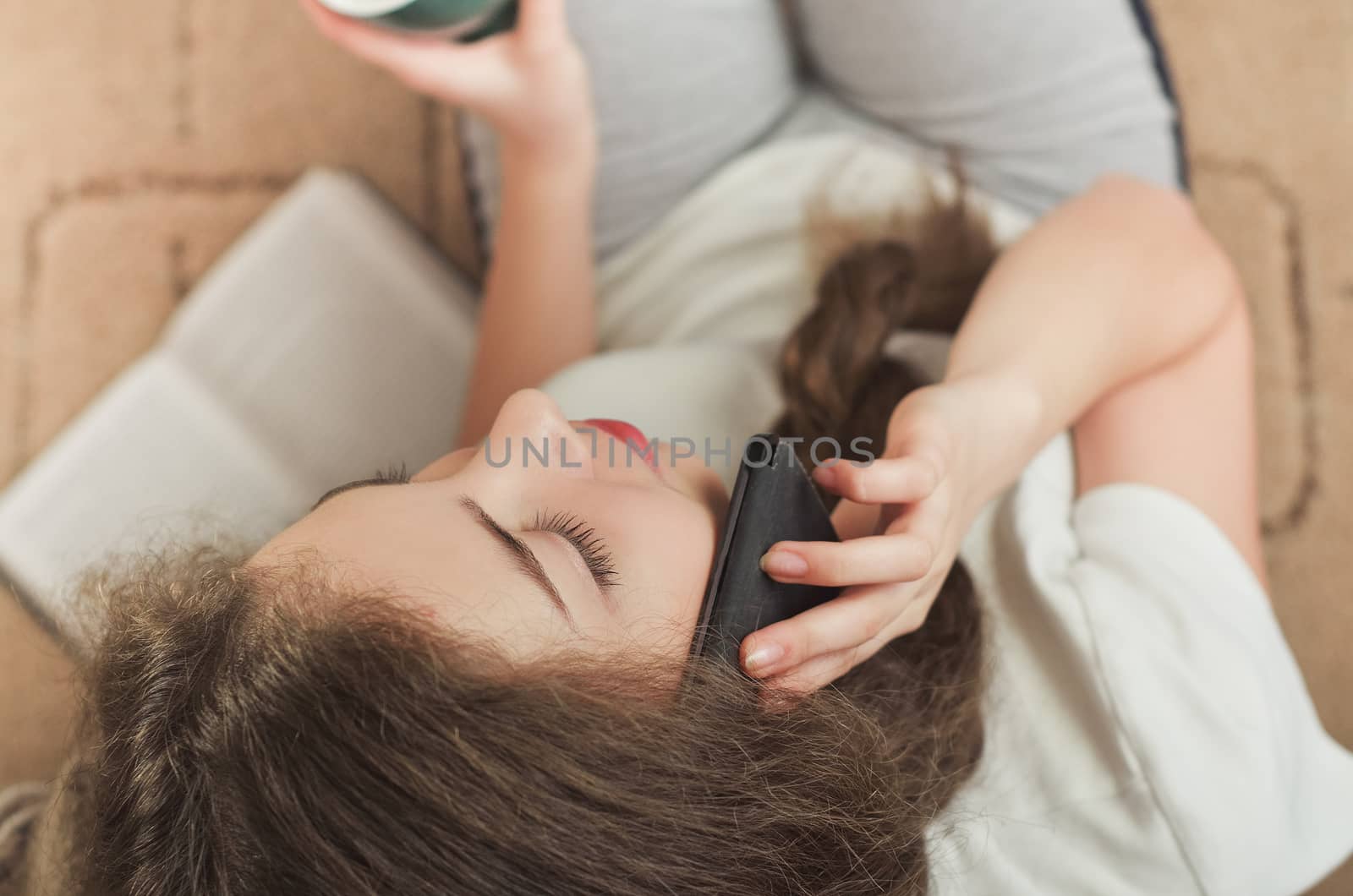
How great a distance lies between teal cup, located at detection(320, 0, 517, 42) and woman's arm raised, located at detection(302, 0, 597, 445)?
15 millimetres

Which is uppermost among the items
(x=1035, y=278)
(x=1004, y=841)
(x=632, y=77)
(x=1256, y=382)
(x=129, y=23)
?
(x=129, y=23)

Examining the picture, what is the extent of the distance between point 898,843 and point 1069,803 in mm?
168

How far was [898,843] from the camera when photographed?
1.67ft

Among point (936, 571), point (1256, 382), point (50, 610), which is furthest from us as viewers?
point (1256, 382)

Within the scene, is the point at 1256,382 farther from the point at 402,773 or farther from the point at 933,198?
the point at 402,773

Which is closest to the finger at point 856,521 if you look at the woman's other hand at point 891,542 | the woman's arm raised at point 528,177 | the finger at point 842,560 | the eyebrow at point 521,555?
the woman's other hand at point 891,542

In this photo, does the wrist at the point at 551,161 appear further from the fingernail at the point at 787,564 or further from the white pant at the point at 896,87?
the fingernail at the point at 787,564

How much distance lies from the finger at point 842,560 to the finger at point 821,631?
0.01 metres

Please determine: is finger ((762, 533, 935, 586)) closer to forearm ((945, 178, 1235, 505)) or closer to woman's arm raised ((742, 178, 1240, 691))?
woman's arm raised ((742, 178, 1240, 691))

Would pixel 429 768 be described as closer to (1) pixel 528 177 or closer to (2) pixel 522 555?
(2) pixel 522 555

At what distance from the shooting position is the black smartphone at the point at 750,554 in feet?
1.54

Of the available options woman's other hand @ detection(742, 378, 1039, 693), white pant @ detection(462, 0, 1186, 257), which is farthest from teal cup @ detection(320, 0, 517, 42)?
woman's other hand @ detection(742, 378, 1039, 693)

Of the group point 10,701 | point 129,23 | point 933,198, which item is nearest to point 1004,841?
point 933,198

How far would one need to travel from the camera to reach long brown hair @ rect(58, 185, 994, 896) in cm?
41
